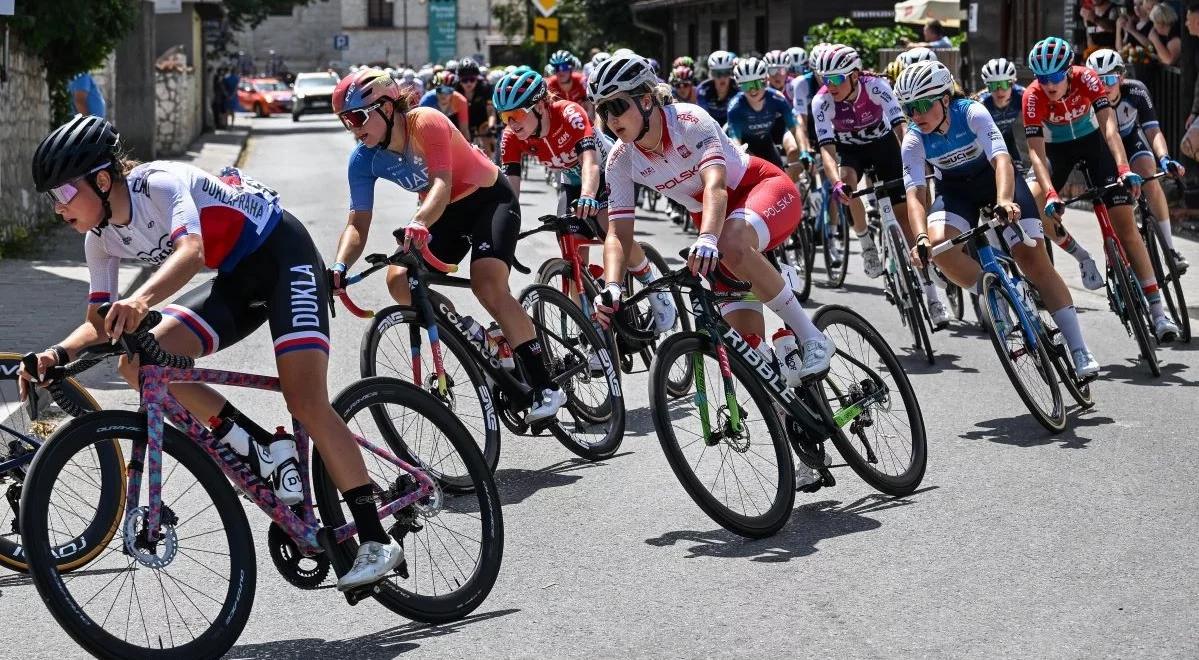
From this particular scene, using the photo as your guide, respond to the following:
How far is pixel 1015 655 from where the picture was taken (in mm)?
4754

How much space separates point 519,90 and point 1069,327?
3.23 metres

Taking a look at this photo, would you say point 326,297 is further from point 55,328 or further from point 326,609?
point 55,328

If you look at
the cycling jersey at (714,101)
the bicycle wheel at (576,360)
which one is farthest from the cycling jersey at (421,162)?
the cycling jersey at (714,101)

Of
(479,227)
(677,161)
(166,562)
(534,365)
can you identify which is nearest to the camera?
(166,562)

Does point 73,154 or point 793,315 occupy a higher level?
point 73,154

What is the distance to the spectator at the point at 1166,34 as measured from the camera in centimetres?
1756

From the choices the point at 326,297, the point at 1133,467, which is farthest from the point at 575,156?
the point at 326,297

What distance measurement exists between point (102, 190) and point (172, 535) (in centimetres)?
109

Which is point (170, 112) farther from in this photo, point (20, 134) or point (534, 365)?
point (534, 365)

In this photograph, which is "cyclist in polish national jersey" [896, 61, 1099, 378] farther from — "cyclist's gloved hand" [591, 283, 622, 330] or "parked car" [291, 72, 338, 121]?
"parked car" [291, 72, 338, 121]

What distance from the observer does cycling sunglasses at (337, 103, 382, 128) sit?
7.07m

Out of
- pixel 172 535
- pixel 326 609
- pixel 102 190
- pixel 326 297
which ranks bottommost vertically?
pixel 326 609

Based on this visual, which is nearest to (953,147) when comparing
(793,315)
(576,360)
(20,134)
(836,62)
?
(576,360)

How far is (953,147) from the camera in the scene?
8992 mm
